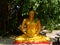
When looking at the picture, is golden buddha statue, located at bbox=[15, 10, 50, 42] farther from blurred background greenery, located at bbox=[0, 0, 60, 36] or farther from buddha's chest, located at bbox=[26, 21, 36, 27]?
blurred background greenery, located at bbox=[0, 0, 60, 36]

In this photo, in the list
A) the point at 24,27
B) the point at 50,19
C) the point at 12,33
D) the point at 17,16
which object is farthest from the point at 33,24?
the point at 12,33

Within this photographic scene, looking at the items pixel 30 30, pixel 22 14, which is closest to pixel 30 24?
pixel 30 30

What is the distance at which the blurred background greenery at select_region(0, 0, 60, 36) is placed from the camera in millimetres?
6164

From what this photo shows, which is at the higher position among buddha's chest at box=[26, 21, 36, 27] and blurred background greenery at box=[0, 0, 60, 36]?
blurred background greenery at box=[0, 0, 60, 36]

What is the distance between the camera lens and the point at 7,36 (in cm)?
935

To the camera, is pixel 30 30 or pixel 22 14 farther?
pixel 22 14

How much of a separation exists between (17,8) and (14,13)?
364 mm

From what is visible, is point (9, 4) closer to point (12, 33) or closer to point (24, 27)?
point (12, 33)

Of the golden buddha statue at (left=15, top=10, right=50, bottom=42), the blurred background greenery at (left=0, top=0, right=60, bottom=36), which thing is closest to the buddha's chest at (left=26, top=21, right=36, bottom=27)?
the golden buddha statue at (left=15, top=10, right=50, bottom=42)

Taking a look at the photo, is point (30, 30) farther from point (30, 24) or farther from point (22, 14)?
point (22, 14)

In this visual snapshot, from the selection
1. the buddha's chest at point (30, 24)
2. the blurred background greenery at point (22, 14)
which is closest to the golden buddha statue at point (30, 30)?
the buddha's chest at point (30, 24)

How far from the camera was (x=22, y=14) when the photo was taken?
22.1ft

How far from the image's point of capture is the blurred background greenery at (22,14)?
6164 mm

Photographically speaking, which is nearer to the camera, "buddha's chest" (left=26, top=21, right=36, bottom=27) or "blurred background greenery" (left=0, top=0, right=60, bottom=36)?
"blurred background greenery" (left=0, top=0, right=60, bottom=36)
